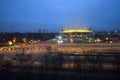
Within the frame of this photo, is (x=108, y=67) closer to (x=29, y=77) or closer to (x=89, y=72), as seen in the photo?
(x=89, y=72)

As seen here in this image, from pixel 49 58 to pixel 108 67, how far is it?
6.95 meters

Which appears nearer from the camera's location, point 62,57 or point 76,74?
point 76,74

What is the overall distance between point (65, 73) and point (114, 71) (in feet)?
16.7

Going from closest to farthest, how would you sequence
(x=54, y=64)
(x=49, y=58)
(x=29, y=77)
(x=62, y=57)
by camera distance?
(x=29, y=77) < (x=54, y=64) < (x=49, y=58) < (x=62, y=57)

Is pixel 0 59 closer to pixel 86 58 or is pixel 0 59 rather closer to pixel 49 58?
pixel 49 58

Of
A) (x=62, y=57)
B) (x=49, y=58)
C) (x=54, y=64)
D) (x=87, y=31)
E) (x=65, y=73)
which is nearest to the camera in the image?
(x=65, y=73)

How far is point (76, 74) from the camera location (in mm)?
27719

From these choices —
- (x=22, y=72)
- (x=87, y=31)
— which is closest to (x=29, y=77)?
(x=22, y=72)

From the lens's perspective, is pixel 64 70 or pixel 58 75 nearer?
pixel 58 75

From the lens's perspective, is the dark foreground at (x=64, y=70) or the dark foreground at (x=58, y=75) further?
the dark foreground at (x=64, y=70)

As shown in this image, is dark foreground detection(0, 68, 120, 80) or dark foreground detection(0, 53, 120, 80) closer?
dark foreground detection(0, 68, 120, 80)

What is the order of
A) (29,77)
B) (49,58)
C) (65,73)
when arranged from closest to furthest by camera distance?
(29,77) < (65,73) < (49,58)

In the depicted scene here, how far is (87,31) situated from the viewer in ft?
443

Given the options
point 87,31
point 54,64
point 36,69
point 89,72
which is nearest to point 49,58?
point 54,64
